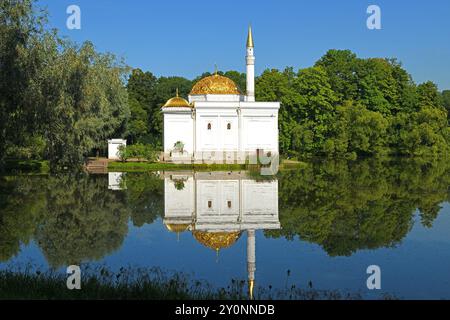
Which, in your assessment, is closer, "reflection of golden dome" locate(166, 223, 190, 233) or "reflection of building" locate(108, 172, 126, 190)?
"reflection of golden dome" locate(166, 223, 190, 233)

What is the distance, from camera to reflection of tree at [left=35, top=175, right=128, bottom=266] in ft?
40.7

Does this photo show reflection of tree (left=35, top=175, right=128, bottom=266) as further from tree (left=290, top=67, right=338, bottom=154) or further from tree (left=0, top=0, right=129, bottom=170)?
tree (left=290, top=67, right=338, bottom=154)

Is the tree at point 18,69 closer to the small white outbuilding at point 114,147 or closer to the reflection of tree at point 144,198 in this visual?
the reflection of tree at point 144,198

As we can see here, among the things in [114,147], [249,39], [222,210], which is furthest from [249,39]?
[222,210]

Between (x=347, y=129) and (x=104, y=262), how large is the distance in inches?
1629

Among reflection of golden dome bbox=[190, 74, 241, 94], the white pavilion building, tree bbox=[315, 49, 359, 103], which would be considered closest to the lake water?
the white pavilion building

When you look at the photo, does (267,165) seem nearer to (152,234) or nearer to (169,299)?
(152,234)

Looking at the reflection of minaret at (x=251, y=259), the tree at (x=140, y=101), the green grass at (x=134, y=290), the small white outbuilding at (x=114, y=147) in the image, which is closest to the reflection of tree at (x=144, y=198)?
the reflection of minaret at (x=251, y=259)

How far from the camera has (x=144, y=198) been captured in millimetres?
21672

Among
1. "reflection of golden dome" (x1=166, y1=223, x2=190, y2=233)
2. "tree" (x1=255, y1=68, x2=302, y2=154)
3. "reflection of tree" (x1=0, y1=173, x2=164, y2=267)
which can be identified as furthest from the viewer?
"tree" (x1=255, y1=68, x2=302, y2=154)

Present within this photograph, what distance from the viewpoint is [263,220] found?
54.1 feet

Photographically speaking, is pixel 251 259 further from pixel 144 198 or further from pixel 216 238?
pixel 144 198

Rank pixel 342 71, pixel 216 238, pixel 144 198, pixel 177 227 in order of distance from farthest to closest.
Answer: pixel 342 71, pixel 144 198, pixel 177 227, pixel 216 238

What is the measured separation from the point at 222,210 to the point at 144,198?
446cm
